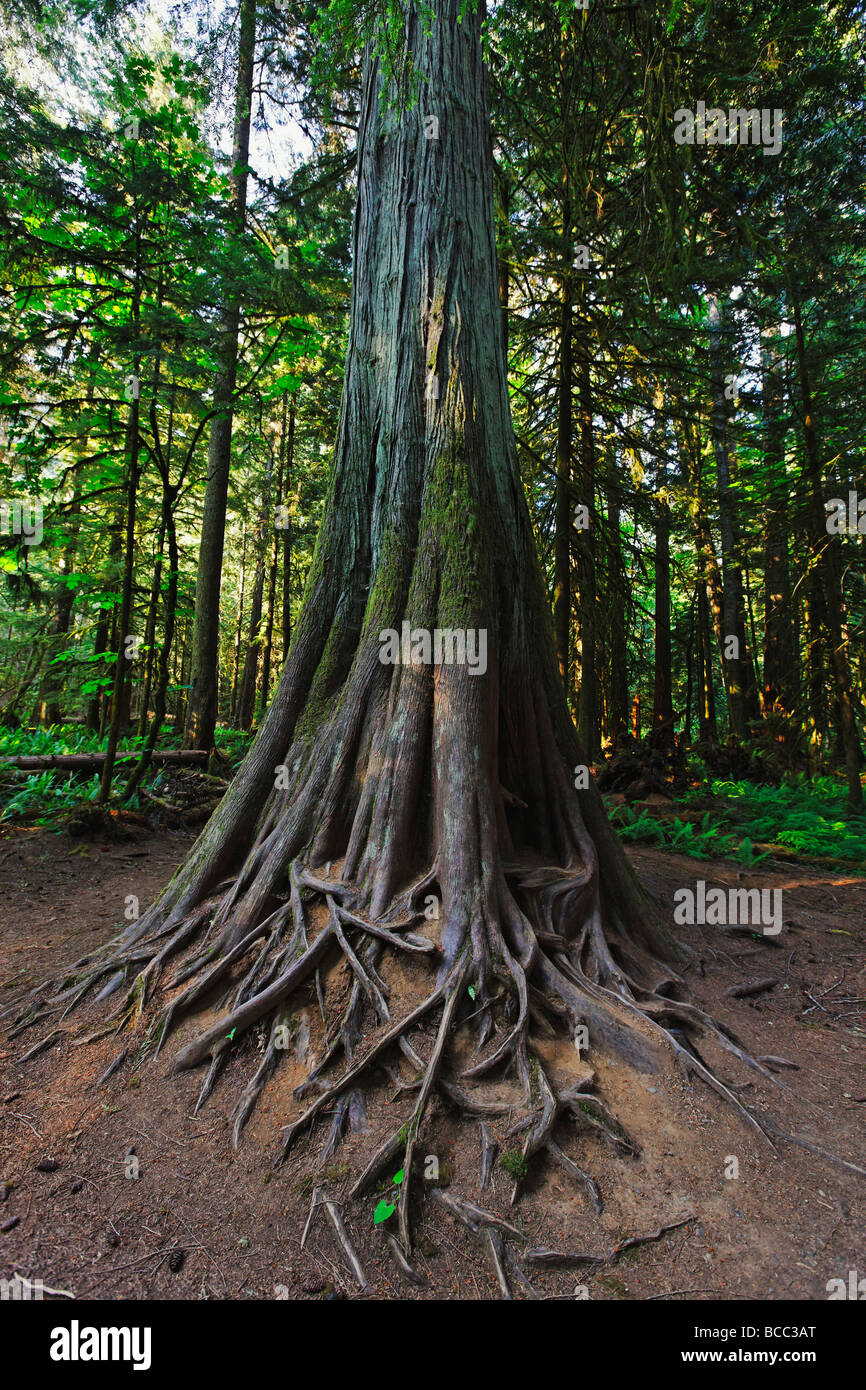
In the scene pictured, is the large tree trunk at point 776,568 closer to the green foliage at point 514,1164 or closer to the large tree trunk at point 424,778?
the large tree trunk at point 424,778

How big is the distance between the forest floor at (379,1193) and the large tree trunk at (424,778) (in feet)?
0.38

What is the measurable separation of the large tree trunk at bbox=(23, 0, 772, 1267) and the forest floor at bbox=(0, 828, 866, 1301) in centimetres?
12

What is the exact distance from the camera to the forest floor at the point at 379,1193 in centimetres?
202

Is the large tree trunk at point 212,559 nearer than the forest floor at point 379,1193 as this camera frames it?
No

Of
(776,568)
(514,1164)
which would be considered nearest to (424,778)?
(514,1164)

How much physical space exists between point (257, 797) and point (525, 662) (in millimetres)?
2012

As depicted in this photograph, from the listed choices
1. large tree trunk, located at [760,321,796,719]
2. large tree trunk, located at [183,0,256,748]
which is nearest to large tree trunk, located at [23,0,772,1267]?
large tree trunk, located at [760,321,796,719]

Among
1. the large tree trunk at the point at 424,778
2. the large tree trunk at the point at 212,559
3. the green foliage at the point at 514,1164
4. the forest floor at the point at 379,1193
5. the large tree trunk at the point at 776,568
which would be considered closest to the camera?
the forest floor at the point at 379,1193

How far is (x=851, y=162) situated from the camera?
7.77m

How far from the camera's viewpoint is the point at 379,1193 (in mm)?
2297

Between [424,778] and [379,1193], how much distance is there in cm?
192

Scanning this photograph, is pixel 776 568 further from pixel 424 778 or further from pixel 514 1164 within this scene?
pixel 514 1164

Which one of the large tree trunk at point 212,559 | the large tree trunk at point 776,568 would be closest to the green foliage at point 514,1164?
the large tree trunk at point 776,568
